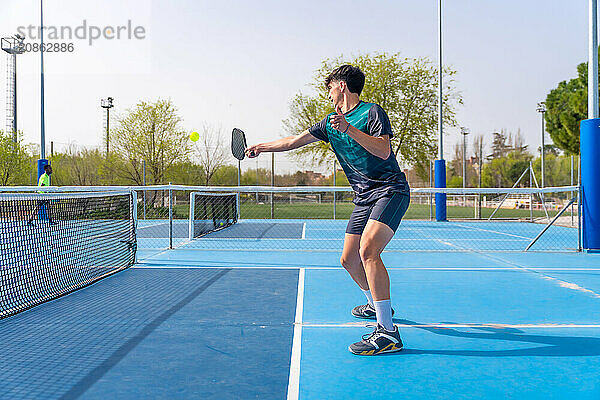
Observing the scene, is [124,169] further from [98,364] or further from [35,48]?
[98,364]

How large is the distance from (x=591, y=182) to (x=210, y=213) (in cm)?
1010

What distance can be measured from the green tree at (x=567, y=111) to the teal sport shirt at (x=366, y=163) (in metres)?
26.3

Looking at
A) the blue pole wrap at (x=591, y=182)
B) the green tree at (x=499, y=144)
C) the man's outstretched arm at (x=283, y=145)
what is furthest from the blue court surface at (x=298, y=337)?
the green tree at (x=499, y=144)

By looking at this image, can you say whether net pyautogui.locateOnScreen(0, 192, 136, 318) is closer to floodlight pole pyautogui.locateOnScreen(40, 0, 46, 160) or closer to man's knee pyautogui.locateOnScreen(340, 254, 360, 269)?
man's knee pyautogui.locateOnScreen(340, 254, 360, 269)

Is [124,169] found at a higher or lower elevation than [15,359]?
higher

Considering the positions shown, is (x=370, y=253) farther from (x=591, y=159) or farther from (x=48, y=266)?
(x=591, y=159)

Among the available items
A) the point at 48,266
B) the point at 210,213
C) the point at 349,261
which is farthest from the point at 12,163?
the point at 349,261

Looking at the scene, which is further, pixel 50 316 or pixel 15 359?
pixel 50 316

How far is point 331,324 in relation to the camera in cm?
458

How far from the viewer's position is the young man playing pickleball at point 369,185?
12.3ft

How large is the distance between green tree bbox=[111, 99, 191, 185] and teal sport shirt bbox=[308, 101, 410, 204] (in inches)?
907

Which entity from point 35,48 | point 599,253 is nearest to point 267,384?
point 599,253

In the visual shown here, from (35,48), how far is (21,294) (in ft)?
55.3

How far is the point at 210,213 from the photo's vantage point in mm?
16266
